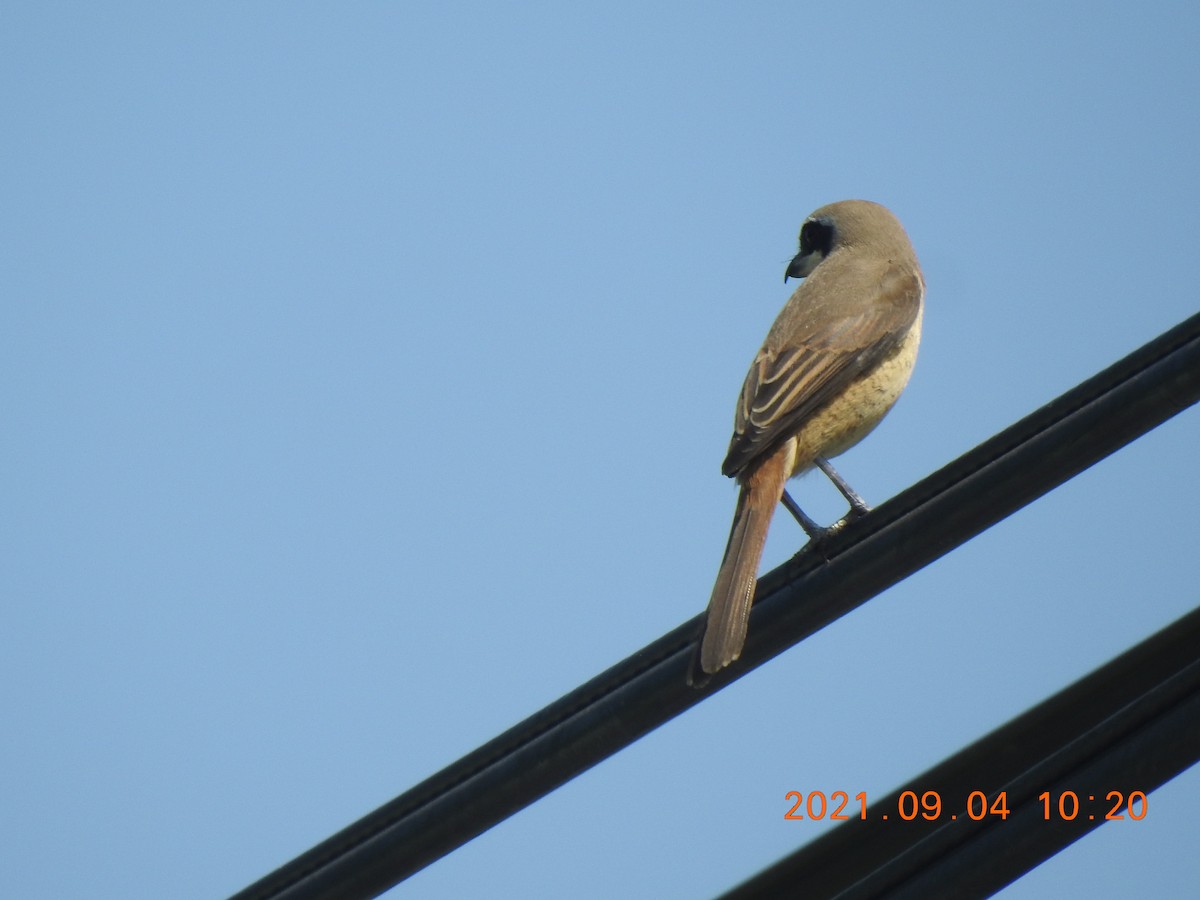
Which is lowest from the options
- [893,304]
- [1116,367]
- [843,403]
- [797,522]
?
[1116,367]

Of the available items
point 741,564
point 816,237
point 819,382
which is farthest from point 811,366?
point 816,237

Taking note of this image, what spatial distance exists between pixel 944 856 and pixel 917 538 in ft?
2.39

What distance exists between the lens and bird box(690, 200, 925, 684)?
4801mm

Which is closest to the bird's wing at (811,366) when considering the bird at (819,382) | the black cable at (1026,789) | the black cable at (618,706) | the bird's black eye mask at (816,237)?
the bird at (819,382)

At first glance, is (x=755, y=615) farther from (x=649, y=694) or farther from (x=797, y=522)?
(x=797, y=522)

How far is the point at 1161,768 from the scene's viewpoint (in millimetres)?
2488

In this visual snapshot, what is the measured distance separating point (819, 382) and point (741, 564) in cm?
121

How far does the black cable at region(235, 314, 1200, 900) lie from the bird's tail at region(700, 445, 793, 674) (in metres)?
0.15

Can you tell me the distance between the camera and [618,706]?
301cm

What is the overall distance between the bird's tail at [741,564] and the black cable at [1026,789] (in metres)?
0.49

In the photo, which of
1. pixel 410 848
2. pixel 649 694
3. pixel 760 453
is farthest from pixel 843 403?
pixel 410 848

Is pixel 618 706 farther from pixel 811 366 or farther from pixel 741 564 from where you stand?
pixel 811 366

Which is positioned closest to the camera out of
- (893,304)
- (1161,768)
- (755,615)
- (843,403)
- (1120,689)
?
(1161,768)

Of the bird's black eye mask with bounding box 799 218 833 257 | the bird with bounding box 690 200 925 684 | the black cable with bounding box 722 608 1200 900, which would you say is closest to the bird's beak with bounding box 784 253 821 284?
the bird's black eye mask with bounding box 799 218 833 257
